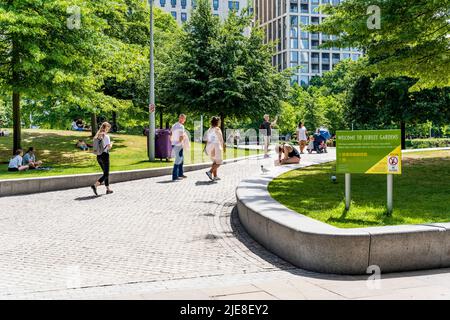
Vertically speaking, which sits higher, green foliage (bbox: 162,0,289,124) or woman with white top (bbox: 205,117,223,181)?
green foliage (bbox: 162,0,289,124)

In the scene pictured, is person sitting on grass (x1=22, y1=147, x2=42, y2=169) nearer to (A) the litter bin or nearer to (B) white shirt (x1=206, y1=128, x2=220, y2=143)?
(A) the litter bin

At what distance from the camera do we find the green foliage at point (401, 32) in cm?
1160

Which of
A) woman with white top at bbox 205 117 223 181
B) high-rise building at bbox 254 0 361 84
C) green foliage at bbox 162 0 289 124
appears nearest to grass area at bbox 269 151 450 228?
woman with white top at bbox 205 117 223 181

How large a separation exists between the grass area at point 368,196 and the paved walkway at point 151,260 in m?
1.12

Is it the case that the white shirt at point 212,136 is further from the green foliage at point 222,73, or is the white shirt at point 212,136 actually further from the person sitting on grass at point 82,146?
the green foliage at point 222,73

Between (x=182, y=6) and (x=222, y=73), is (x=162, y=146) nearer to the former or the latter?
(x=222, y=73)

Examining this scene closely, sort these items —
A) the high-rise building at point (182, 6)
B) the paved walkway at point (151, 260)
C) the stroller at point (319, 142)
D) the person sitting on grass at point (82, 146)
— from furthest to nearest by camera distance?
the high-rise building at point (182, 6) → the stroller at point (319, 142) → the person sitting on grass at point (82, 146) → the paved walkway at point (151, 260)

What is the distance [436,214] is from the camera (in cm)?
725

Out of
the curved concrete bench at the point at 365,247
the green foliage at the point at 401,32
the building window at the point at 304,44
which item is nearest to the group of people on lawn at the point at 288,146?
the green foliage at the point at 401,32

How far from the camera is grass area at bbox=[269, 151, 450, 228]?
7.02 metres

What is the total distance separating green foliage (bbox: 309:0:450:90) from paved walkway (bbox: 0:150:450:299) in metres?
5.55

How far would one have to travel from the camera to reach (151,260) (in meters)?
6.34
